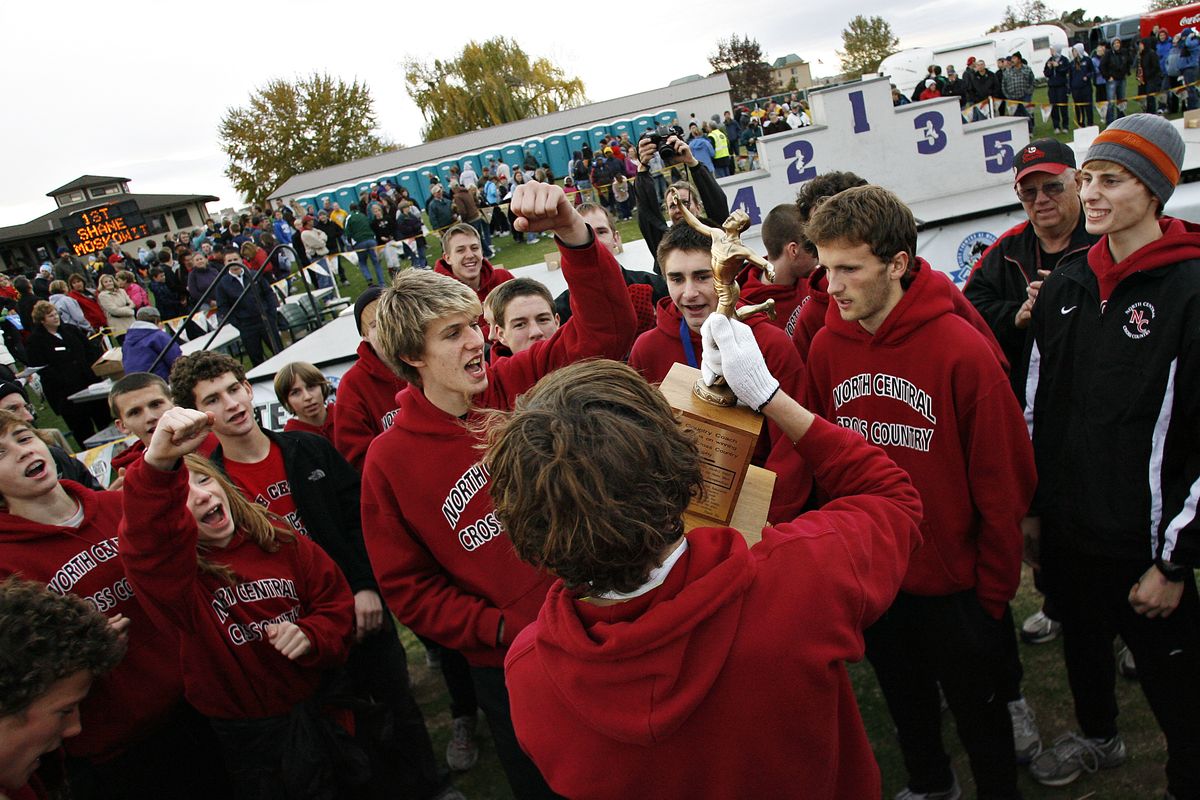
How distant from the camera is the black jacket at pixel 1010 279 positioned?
3.28 m

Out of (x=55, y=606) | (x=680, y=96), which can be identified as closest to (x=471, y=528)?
(x=55, y=606)

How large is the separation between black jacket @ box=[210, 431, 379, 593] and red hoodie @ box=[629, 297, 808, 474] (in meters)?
1.49

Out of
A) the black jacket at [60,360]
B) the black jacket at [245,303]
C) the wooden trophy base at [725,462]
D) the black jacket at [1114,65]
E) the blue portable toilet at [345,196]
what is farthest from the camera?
the blue portable toilet at [345,196]

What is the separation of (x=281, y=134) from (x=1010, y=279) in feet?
166

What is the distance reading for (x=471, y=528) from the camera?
250cm

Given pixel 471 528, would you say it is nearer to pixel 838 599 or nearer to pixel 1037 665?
pixel 838 599

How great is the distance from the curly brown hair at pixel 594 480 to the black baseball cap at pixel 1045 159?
2.69 m

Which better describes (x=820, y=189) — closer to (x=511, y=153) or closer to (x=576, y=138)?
(x=576, y=138)

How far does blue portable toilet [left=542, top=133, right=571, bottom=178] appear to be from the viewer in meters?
34.5

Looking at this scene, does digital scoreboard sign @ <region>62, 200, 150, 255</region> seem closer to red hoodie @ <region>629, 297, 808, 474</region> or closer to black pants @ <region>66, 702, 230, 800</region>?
black pants @ <region>66, 702, 230, 800</region>

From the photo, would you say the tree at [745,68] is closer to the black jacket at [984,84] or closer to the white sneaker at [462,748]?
the black jacket at [984,84]

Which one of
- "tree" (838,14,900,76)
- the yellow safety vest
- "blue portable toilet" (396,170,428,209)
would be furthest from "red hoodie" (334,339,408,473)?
"tree" (838,14,900,76)

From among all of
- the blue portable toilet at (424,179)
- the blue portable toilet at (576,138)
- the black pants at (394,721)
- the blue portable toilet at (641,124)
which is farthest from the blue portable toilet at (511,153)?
the black pants at (394,721)

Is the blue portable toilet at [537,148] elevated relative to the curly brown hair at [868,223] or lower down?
elevated
